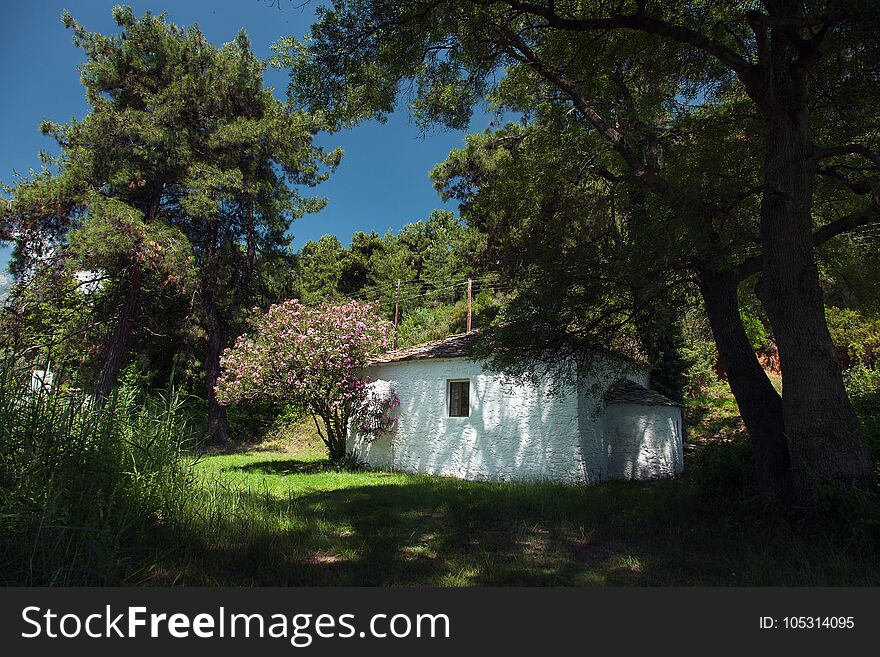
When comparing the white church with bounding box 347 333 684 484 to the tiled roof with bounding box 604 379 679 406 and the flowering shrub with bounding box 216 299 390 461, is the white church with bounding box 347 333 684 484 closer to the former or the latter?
the tiled roof with bounding box 604 379 679 406

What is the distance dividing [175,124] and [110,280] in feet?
20.0

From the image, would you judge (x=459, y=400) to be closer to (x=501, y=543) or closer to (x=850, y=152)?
(x=501, y=543)

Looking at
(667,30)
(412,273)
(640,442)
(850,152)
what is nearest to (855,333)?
(640,442)

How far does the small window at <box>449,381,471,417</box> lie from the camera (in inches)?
478

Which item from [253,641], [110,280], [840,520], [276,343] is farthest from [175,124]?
[840,520]

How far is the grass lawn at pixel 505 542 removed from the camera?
419 cm

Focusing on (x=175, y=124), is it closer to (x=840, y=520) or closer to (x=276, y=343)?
(x=276, y=343)

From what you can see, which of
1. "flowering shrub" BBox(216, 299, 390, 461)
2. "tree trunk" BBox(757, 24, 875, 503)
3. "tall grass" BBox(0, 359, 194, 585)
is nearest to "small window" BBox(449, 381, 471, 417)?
"flowering shrub" BBox(216, 299, 390, 461)

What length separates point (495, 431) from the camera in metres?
11.4

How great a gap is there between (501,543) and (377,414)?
8000 mm

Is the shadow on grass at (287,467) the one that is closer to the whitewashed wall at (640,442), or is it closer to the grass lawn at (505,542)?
the grass lawn at (505,542)

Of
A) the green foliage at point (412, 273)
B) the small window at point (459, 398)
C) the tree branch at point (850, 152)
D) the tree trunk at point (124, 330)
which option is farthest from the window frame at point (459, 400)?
the tree trunk at point (124, 330)

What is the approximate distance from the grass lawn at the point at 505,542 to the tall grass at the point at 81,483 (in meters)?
0.38

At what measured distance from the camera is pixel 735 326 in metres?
6.92
